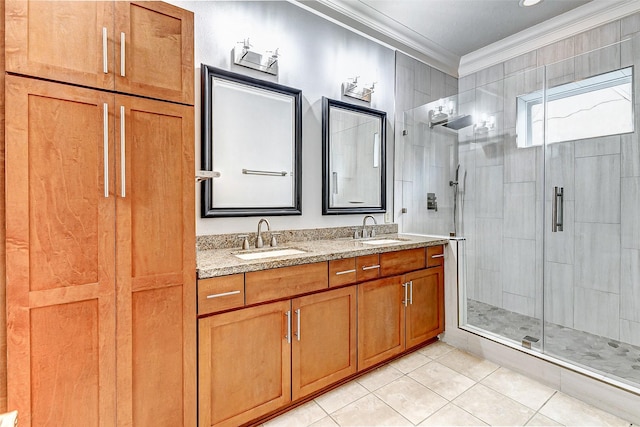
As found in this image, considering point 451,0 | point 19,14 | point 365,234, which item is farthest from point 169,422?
point 451,0

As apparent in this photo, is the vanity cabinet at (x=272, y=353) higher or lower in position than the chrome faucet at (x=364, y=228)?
lower

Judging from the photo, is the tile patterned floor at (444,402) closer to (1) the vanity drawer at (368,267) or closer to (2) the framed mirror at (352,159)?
(1) the vanity drawer at (368,267)

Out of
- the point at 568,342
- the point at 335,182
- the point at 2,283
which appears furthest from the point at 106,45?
the point at 568,342

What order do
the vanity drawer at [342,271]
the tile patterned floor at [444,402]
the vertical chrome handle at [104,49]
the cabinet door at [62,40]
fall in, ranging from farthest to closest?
the vanity drawer at [342,271], the tile patterned floor at [444,402], the vertical chrome handle at [104,49], the cabinet door at [62,40]

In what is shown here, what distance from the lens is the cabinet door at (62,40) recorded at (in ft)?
3.54

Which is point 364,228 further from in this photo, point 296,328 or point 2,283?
point 2,283

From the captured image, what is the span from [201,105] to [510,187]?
260 centimetres

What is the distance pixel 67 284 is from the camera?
3.86 ft

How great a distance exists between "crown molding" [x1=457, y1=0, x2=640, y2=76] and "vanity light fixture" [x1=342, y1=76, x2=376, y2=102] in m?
1.44

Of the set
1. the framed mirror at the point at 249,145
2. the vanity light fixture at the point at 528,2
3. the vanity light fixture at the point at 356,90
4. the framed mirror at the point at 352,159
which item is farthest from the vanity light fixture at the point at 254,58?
the vanity light fixture at the point at 528,2

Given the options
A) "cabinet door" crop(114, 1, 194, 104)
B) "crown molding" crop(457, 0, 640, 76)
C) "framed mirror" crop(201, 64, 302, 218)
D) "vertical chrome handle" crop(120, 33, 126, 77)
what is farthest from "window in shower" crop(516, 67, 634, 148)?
"vertical chrome handle" crop(120, 33, 126, 77)

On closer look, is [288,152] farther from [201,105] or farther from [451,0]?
[451,0]

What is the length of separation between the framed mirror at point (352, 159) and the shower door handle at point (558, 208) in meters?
1.36

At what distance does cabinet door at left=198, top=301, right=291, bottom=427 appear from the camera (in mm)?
1480
